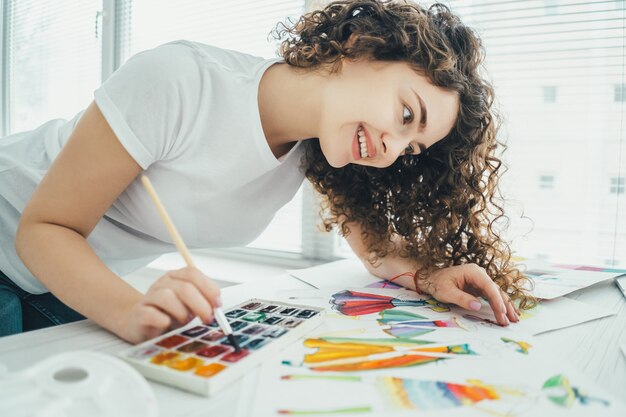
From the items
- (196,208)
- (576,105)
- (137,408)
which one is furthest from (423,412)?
(576,105)

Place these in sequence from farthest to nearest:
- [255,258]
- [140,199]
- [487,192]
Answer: [255,258], [487,192], [140,199]

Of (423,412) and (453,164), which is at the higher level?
(453,164)

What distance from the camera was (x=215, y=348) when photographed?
0.45m

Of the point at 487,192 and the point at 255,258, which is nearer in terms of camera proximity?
the point at 487,192

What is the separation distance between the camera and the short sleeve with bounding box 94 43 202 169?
601 millimetres

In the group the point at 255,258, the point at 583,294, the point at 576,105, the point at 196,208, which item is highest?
the point at 576,105

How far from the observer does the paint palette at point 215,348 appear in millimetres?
389

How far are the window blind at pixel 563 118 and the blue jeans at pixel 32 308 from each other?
101cm

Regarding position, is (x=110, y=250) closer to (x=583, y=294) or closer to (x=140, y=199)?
(x=140, y=199)

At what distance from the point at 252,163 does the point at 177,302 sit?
356 millimetres

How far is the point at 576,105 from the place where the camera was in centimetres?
117

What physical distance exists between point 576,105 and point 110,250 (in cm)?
115

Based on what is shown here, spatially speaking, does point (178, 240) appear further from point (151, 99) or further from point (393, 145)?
point (393, 145)

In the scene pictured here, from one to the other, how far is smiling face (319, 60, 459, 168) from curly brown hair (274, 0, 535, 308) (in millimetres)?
19
